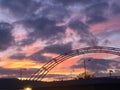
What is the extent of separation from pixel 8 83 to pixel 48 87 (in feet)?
51.4

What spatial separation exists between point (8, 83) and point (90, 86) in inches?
1058

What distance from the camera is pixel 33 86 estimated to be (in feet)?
291

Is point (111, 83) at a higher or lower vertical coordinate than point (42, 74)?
lower

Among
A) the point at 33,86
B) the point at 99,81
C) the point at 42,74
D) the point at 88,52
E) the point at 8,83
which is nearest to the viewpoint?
the point at 99,81

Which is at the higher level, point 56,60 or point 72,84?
point 56,60

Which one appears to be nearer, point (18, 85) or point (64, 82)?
point (64, 82)

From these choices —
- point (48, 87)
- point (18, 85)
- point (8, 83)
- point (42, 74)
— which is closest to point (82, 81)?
point (48, 87)

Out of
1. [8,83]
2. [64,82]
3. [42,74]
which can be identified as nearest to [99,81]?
[64,82]

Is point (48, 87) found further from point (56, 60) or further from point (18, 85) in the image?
point (56, 60)

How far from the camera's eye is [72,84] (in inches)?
3378

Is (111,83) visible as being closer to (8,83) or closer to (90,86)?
(90,86)

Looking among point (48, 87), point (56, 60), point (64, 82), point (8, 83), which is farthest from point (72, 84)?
point (56, 60)

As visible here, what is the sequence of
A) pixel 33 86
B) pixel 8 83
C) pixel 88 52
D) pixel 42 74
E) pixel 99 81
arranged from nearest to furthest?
pixel 99 81 < pixel 33 86 < pixel 8 83 < pixel 88 52 < pixel 42 74

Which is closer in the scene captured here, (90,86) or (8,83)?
(90,86)
